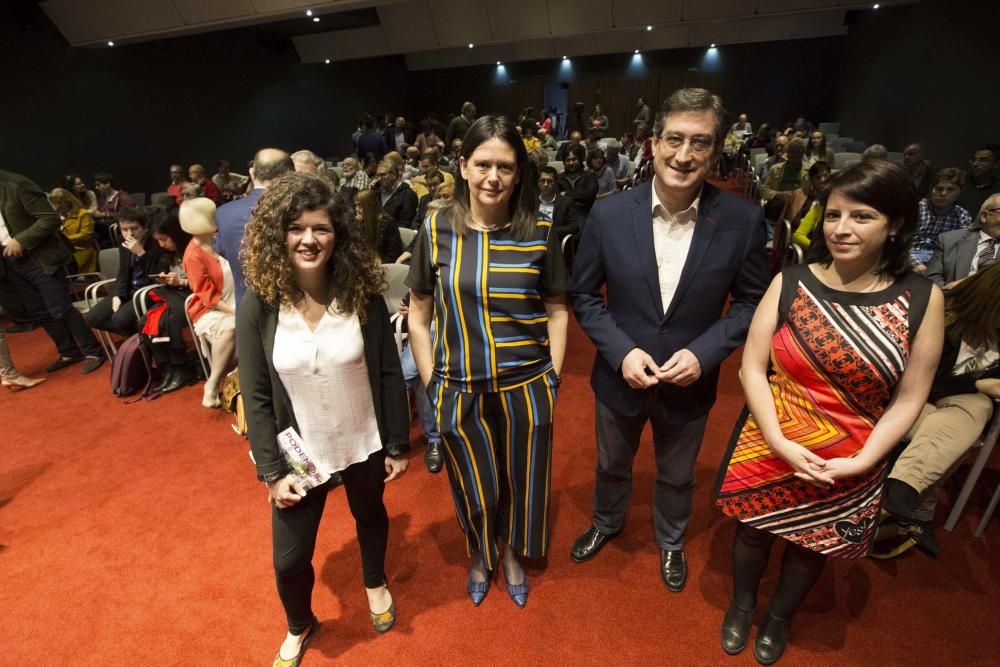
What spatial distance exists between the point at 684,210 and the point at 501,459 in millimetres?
1062

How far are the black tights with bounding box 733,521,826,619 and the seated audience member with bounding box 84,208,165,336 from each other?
4159 millimetres

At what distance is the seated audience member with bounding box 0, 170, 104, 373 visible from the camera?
375 centimetres

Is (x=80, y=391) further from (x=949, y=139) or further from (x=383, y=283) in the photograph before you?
(x=949, y=139)

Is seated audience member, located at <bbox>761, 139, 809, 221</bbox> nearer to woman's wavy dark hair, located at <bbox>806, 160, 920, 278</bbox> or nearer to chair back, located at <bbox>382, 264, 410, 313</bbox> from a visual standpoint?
chair back, located at <bbox>382, 264, 410, 313</bbox>

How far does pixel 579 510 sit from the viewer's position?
102 inches

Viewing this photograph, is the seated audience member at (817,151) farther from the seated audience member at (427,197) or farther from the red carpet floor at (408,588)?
the red carpet floor at (408,588)

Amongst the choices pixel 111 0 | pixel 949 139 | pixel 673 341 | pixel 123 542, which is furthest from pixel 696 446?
pixel 111 0

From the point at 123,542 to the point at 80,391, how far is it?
2145 mm

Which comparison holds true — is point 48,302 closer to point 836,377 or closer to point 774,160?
point 836,377

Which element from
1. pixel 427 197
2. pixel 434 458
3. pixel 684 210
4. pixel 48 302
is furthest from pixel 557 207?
pixel 48 302

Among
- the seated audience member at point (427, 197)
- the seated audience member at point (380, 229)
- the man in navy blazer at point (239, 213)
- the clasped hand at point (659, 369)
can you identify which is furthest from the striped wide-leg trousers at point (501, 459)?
the seated audience member at point (427, 197)

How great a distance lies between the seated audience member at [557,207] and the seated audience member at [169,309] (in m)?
2.82

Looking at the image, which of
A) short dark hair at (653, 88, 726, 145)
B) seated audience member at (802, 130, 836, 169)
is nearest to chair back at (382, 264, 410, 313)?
short dark hair at (653, 88, 726, 145)

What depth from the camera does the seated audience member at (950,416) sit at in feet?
6.72
